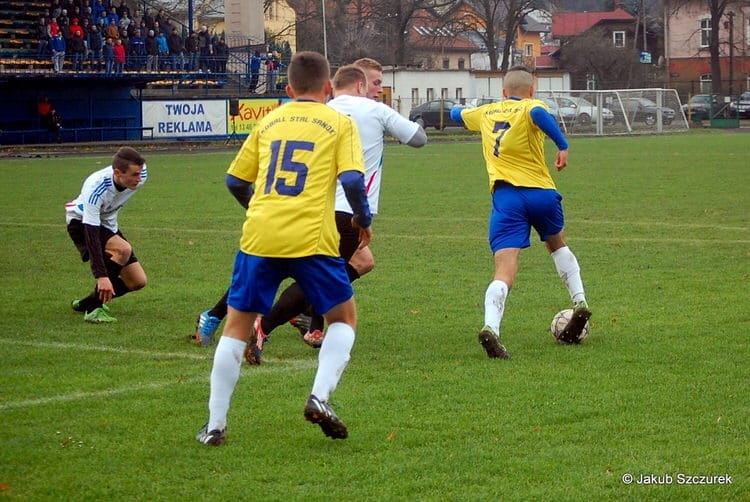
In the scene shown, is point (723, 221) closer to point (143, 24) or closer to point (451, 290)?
point (451, 290)

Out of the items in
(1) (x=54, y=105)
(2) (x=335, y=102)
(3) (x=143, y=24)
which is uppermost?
(3) (x=143, y=24)

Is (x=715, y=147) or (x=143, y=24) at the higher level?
(x=143, y=24)

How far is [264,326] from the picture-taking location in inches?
283

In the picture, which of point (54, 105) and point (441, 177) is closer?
point (441, 177)

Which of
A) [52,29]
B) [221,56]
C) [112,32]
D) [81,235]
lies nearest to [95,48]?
[112,32]

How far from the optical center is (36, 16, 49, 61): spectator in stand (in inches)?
1583

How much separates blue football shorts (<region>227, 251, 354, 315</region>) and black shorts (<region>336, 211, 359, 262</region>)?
200cm

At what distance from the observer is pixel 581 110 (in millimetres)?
47781

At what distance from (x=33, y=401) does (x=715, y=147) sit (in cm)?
3058

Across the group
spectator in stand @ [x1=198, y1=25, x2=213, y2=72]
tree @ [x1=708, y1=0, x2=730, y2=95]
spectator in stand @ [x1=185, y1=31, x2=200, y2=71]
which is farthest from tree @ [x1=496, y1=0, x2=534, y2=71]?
spectator in stand @ [x1=185, y1=31, x2=200, y2=71]

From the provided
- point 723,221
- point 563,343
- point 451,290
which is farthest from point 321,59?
point 723,221

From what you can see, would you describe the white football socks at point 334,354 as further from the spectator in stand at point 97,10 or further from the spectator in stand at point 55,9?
the spectator in stand at point 97,10

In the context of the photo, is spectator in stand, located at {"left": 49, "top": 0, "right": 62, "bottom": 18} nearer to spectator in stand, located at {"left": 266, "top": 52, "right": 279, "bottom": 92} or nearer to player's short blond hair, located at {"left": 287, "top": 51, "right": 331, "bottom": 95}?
spectator in stand, located at {"left": 266, "top": 52, "right": 279, "bottom": 92}

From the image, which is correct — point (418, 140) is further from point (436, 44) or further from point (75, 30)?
point (436, 44)
